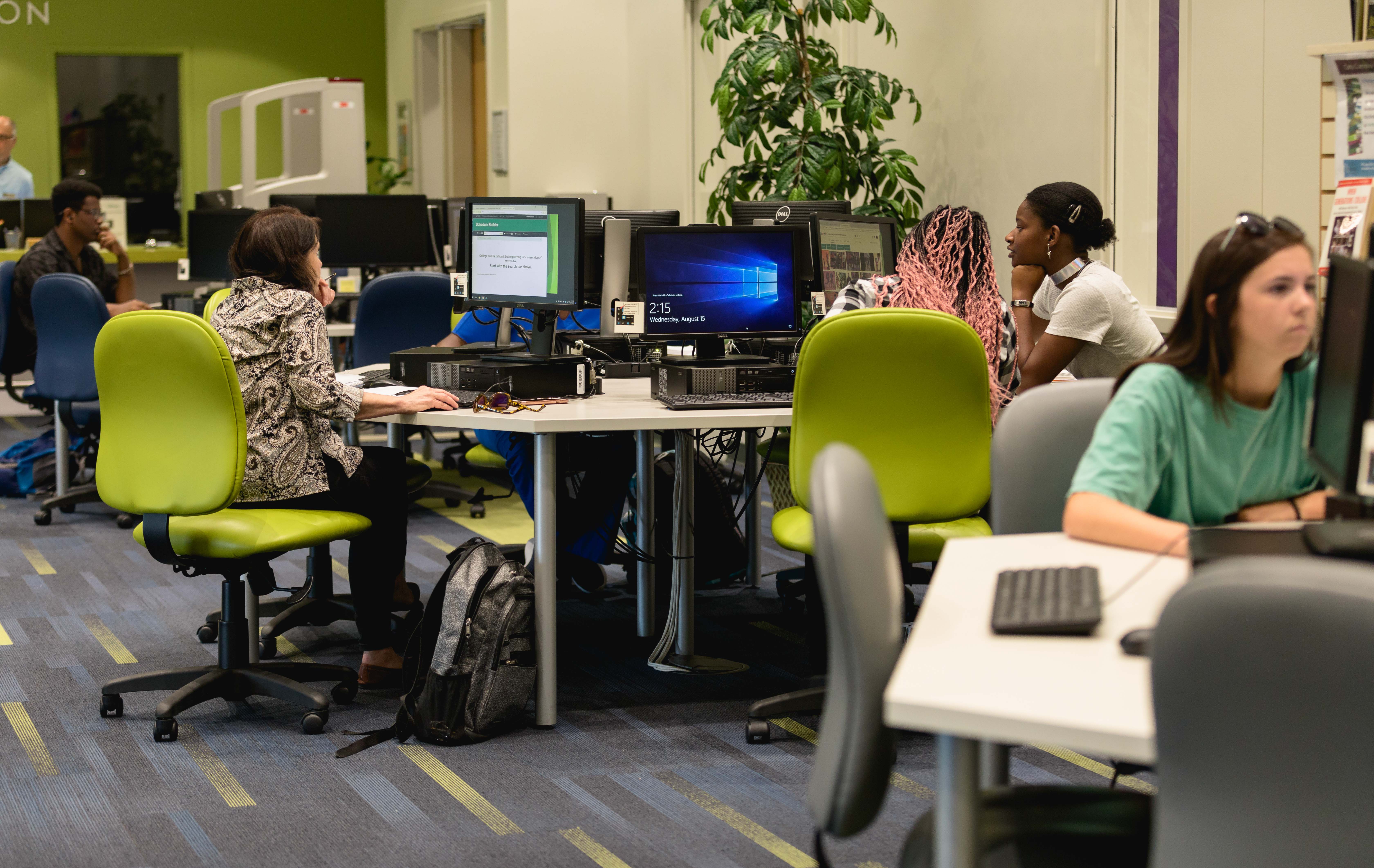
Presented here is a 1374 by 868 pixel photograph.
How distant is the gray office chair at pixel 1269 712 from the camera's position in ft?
3.10

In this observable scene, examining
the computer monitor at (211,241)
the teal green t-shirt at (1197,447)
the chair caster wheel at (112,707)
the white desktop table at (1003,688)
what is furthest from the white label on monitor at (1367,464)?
the computer monitor at (211,241)

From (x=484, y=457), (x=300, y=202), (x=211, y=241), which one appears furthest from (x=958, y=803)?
(x=211, y=241)

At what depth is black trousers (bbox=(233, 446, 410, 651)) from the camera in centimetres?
321

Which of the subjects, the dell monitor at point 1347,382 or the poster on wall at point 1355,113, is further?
the poster on wall at point 1355,113

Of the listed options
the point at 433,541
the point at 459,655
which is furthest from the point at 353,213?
the point at 459,655

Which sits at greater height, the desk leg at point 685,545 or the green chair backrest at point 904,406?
the green chair backrest at point 904,406

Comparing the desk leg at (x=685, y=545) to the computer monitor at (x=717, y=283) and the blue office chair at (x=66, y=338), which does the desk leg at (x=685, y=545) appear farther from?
the blue office chair at (x=66, y=338)

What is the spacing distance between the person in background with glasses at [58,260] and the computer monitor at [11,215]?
176 centimetres

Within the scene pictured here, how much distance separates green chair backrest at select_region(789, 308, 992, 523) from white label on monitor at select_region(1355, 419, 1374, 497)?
1.17 meters

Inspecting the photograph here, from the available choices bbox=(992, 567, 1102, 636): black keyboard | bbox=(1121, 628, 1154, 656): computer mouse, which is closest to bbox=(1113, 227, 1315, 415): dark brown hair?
bbox=(992, 567, 1102, 636): black keyboard

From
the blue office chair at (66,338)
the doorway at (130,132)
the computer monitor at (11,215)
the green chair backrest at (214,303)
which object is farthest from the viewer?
the doorway at (130,132)

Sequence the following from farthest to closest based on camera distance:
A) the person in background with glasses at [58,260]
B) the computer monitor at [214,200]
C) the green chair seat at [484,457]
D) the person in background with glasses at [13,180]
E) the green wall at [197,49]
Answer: the green wall at [197,49]
the person in background with glasses at [13,180]
the computer monitor at [214,200]
the person in background with glasses at [58,260]
the green chair seat at [484,457]

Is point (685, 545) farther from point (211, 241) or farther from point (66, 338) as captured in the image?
point (211, 241)

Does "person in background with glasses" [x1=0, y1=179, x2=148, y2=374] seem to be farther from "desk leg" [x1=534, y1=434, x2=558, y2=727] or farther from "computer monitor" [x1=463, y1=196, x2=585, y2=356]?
"desk leg" [x1=534, y1=434, x2=558, y2=727]
